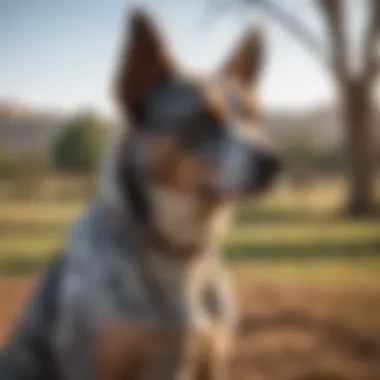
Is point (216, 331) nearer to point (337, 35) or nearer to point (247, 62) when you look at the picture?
point (247, 62)

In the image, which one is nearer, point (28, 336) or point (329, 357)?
point (28, 336)

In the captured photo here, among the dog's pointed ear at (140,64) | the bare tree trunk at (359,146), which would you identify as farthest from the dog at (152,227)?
the bare tree trunk at (359,146)

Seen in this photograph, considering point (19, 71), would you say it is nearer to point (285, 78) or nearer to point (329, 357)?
point (285, 78)

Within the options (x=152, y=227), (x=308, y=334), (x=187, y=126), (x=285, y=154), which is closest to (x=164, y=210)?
(x=152, y=227)

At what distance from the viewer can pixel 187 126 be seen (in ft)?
4.03

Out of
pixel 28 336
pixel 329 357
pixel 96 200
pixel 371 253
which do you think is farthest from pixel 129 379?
pixel 371 253

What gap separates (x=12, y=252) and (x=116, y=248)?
26 cm

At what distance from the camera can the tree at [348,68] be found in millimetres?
1447

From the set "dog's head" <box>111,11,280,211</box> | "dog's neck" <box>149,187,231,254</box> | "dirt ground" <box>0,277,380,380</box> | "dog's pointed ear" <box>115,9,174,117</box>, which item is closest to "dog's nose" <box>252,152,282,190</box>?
"dog's head" <box>111,11,280,211</box>

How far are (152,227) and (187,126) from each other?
0.18 m

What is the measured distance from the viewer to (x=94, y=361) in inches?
49.3

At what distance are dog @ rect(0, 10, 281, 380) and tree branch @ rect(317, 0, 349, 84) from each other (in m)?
0.20

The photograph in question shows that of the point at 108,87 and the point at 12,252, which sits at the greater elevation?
the point at 108,87

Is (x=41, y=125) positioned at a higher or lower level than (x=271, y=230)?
higher
